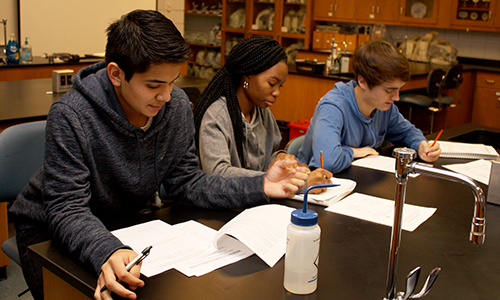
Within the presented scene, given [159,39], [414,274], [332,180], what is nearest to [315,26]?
[332,180]

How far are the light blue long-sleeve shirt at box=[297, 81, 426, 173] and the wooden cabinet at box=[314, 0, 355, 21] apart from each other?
13.6 feet

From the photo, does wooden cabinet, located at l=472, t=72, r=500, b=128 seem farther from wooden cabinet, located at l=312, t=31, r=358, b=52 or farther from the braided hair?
the braided hair

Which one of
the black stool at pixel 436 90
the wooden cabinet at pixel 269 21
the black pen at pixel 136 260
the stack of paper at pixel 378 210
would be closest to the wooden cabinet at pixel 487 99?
the black stool at pixel 436 90

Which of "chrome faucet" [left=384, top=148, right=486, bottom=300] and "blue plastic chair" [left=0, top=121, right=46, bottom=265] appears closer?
"chrome faucet" [left=384, top=148, right=486, bottom=300]

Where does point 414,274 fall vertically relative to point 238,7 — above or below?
below

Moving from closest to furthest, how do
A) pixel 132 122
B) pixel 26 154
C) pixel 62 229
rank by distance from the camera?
pixel 62 229 < pixel 132 122 < pixel 26 154

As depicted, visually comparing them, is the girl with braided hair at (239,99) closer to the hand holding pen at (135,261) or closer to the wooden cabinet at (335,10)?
the hand holding pen at (135,261)

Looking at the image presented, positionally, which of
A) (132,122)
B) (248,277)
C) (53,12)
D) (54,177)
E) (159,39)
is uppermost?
(53,12)

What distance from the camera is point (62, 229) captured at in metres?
1.10

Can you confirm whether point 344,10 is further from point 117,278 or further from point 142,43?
point 117,278

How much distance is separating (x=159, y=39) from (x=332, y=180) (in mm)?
801

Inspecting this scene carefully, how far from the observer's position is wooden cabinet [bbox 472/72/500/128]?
211 inches

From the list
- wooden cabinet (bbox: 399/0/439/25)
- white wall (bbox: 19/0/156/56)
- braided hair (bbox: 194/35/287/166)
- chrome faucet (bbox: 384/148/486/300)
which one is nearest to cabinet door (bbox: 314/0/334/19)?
wooden cabinet (bbox: 399/0/439/25)

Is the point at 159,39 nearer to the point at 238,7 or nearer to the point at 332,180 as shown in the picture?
the point at 332,180
